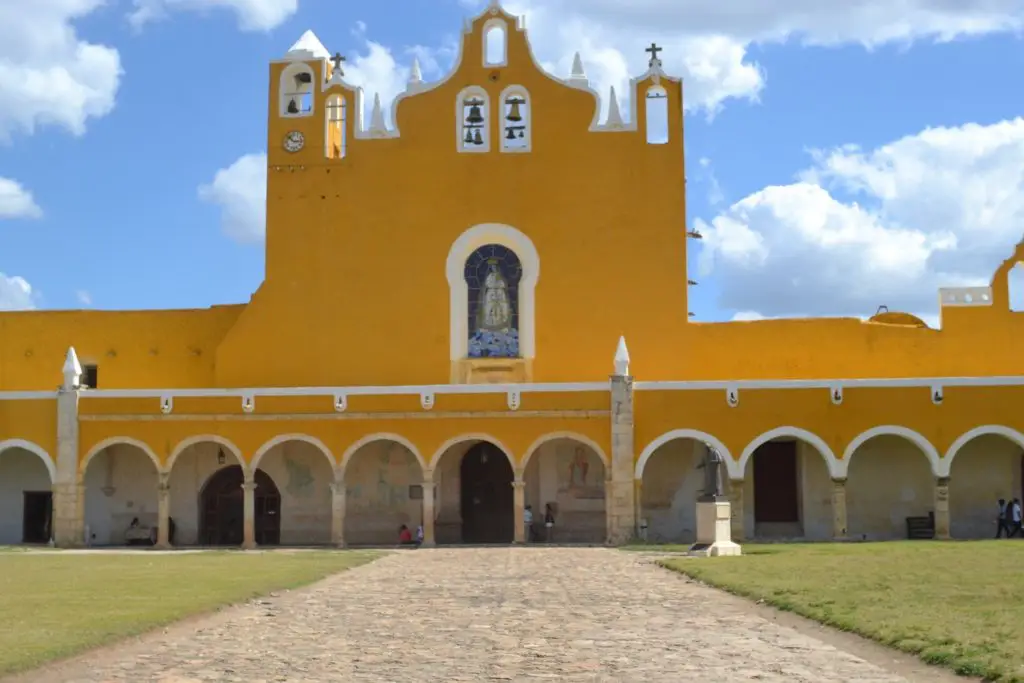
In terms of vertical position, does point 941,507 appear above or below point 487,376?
below

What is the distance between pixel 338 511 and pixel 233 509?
3.53 meters

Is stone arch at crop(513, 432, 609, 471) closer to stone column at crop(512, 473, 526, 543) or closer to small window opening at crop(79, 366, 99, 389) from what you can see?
stone column at crop(512, 473, 526, 543)

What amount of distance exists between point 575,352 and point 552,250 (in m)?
2.32

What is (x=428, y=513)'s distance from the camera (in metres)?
25.6

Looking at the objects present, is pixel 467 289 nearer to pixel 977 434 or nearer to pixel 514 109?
pixel 514 109

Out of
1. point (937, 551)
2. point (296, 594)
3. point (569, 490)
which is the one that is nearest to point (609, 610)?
point (296, 594)

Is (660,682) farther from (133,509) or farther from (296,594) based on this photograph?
(133,509)

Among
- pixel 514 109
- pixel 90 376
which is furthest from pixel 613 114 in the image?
pixel 90 376

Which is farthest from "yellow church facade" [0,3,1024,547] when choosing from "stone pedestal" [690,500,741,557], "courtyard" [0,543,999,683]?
"courtyard" [0,543,999,683]

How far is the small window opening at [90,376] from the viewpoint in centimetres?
3011

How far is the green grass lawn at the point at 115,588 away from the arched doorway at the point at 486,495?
15.6ft

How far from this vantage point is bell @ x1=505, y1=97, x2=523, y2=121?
28.8 meters

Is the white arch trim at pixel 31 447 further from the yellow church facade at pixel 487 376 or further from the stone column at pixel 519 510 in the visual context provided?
the stone column at pixel 519 510

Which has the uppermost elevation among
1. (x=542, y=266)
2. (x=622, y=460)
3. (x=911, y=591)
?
(x=542, y=266)
